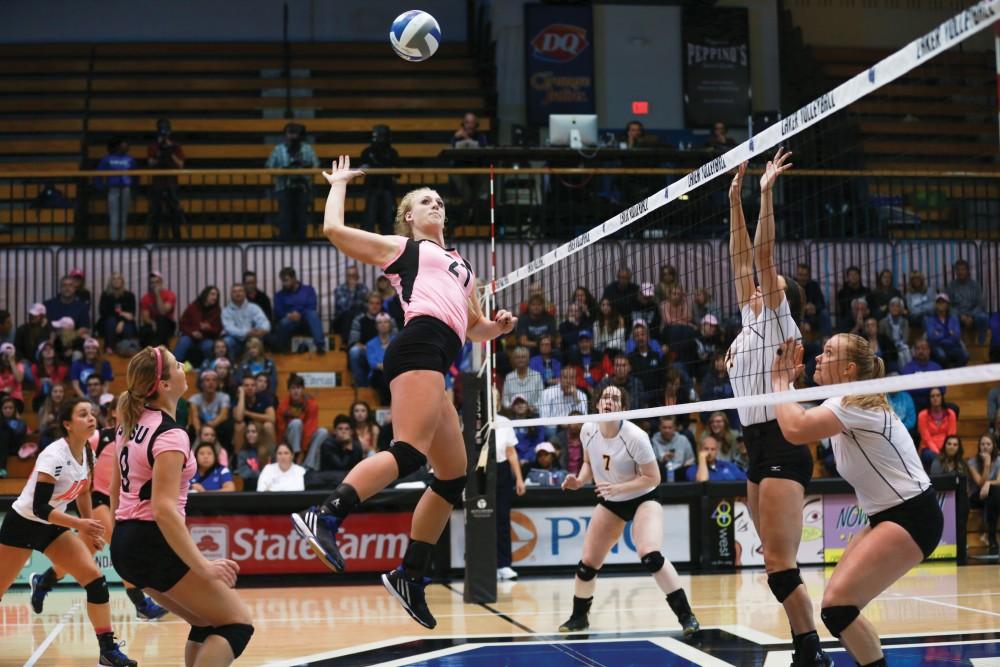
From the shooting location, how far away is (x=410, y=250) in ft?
17.3

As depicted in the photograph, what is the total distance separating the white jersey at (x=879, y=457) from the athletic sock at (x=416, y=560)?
1941 millimetres

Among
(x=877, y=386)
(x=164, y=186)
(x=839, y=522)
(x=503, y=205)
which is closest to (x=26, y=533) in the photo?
(x=877, y=386)

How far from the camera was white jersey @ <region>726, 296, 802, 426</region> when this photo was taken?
609 centimetres

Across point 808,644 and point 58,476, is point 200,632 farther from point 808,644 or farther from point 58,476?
point 808,644

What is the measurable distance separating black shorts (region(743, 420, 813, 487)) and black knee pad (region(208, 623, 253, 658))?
274cm

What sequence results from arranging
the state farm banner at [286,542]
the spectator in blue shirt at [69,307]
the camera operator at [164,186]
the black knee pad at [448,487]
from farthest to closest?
the camera operator at [164,186]
the spectator in blue shirt at [69,307]
the state farm banner at [286,542]
the black knee pad at [448,487]

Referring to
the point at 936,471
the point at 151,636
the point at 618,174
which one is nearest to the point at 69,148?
the point at 618,174

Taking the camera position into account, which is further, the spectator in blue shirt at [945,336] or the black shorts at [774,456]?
the spectator in blue shirt at [945,336]

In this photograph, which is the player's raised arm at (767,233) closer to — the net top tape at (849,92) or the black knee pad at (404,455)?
the net top tape at (849,92)

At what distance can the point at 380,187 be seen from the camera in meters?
16.2

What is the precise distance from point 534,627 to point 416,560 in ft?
12.0

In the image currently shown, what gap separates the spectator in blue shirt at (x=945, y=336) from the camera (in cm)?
1453

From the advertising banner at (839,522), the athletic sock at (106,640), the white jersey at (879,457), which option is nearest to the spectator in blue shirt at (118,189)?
the athletic sock at (106,640)

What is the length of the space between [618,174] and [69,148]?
8.86m
